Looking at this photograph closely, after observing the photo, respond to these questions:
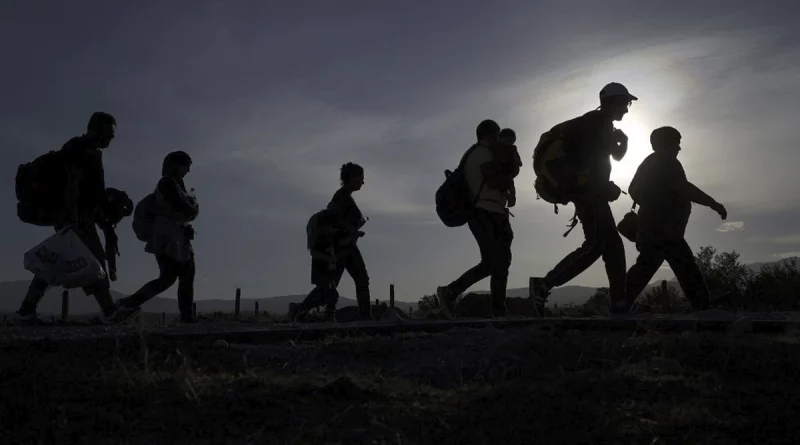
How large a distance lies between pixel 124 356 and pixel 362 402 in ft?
6.18

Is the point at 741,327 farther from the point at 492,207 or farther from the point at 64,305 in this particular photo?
the point at 64,305

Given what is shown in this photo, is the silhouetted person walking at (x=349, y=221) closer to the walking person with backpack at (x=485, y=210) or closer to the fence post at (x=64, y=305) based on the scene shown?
the walking person with backpack at (x=485, y=210)

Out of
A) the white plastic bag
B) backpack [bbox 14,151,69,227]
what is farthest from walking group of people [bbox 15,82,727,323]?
the white plastic bag

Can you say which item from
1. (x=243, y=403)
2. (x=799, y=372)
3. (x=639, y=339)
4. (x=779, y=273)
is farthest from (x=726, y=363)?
(x=779, y=273)

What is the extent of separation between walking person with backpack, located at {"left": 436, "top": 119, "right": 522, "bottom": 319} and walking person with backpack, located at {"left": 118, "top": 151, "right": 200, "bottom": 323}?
2.71 metres

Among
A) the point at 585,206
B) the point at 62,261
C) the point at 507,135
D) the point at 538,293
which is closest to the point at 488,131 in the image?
the point at 507,135

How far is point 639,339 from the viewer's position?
572cm

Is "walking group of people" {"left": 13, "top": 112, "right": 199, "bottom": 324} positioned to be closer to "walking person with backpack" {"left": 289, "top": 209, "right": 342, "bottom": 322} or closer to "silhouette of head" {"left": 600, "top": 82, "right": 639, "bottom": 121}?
"walking person with backpack" {"left": 289, "top": 209, "right": 342, "bottom": 322}

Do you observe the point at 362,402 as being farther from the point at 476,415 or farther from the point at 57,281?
the point at 57,281

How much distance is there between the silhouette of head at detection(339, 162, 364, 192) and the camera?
1020 cm

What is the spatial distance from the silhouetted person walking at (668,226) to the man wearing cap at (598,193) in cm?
60

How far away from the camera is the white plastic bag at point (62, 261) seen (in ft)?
26.2

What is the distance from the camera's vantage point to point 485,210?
8680mm

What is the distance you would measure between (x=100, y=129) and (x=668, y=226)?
619 cm
